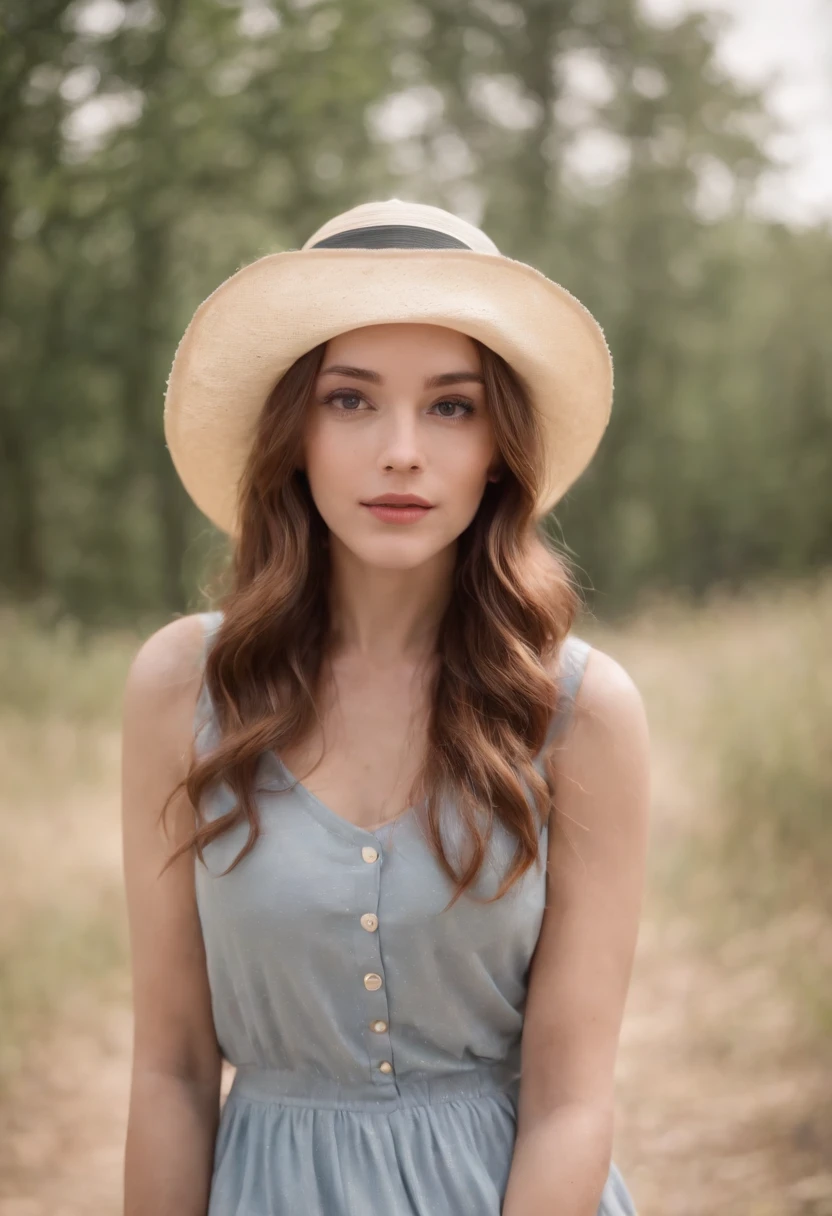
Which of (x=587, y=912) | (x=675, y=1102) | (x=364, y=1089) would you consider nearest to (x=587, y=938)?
(x=587, y=912)

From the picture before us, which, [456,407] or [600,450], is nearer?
[456,407]

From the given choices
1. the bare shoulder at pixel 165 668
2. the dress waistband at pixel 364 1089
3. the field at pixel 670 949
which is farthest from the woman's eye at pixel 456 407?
the field at pixel 670 949

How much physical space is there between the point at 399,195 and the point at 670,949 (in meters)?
2.63

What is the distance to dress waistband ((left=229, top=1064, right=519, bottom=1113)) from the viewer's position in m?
1.37

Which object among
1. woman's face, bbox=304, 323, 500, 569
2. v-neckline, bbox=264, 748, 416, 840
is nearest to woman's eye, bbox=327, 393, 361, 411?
woman's face, bbox=304, 323, 500, 569

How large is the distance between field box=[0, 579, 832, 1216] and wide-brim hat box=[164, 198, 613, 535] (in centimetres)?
149

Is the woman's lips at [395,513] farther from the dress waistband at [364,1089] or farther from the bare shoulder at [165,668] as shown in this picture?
the dress waistband at [364,1089]

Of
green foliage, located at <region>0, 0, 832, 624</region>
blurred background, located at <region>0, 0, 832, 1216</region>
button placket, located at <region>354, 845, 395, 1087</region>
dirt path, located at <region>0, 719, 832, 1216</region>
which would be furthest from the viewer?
green foliage, located at <region>0, 0, 832, 624</region>

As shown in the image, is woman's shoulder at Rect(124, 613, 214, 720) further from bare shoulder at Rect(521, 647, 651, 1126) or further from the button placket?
bare shoulder at Rect(521, 647, 651, 1126)

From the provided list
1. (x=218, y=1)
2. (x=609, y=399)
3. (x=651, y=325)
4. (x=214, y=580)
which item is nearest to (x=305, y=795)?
(x=214, y=580)

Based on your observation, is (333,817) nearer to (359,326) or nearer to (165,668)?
(165,668)

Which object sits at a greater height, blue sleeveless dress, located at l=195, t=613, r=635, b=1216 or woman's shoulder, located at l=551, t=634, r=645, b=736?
woman's shoulder, located at l=551, t=634, r=645, b=736

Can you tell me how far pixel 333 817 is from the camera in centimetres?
134

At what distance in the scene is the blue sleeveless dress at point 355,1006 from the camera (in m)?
1.31
